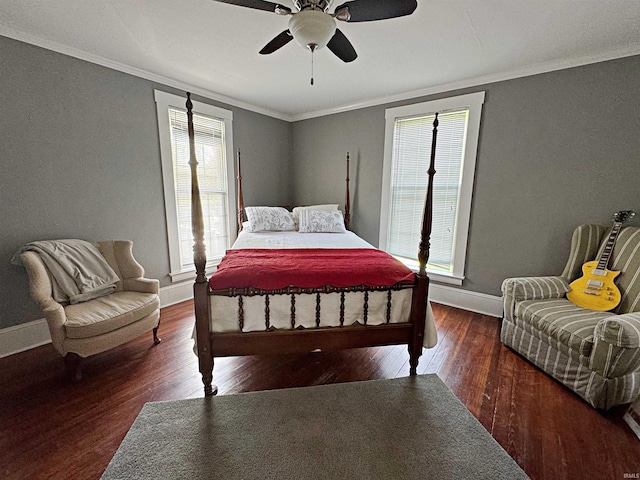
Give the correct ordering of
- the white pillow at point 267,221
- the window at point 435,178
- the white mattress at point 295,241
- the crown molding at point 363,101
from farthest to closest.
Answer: the white pillow at point 267,221 < the window at point 435,178 < the white mattress at point 295,241 < the crown molding at point 363,101

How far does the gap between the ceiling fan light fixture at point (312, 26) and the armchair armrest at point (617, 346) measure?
2.30m

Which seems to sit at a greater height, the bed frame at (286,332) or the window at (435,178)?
the window at (435,178)

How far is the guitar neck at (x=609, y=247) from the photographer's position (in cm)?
216

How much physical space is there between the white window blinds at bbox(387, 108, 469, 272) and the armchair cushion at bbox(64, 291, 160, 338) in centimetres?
285

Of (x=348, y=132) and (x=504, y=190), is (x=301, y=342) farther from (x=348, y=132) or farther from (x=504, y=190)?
(x=348, y=132)

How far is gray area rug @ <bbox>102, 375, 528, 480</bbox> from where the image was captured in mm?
1300

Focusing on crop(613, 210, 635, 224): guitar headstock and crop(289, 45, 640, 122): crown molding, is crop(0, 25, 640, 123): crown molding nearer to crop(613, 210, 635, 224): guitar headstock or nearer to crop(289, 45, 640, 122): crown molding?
crop(289, 45, 640, 122): crown molding

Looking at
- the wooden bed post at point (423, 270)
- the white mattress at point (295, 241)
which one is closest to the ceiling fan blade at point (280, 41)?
the wooden bed post at point (423, 270)

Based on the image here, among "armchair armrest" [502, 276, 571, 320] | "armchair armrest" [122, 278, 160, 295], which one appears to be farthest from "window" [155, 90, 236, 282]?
"armchair armrest" [502, 276, 571, 320]

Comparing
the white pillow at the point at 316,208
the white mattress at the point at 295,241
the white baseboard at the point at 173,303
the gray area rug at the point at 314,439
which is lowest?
the gray area rug at the point at 314,439

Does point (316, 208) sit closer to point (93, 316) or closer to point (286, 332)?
point (286, 332)

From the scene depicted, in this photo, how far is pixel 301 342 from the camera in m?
1.77

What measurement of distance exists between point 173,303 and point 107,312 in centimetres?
128

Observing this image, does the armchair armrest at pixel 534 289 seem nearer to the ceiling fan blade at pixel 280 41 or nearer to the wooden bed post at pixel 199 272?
the wooden bed post at pixel 199 272
